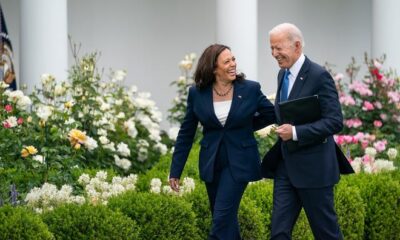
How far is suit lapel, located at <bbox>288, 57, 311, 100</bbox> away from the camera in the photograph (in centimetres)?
631

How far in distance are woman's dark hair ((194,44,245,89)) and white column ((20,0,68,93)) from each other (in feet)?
13.6

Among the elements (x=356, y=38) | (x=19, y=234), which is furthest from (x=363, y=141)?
(x=19, y=234)

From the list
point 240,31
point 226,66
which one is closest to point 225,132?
point 226,66

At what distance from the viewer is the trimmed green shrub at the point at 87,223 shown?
21.4 ft

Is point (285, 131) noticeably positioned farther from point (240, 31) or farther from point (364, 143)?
point (240, 31)

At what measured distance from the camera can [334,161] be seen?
6379 mm

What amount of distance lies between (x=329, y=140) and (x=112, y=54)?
7295 mm

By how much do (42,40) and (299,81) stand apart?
16.2 feet

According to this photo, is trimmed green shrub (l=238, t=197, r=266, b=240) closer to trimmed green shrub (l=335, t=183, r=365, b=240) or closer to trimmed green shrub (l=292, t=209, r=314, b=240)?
trimmed green shrub (l=292, t=209, r=314, b=240)

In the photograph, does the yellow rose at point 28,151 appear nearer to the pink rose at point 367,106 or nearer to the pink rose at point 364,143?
the pink rose at point 364,143

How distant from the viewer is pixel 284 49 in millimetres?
6254

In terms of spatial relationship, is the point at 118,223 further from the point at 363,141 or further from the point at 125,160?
the point at 363,141

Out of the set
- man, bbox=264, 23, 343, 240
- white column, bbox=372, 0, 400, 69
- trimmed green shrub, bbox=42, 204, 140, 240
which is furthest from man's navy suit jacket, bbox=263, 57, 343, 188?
white column, bbox=372, 0, 400, 69

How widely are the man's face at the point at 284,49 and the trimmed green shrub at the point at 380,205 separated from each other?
2462 mm
